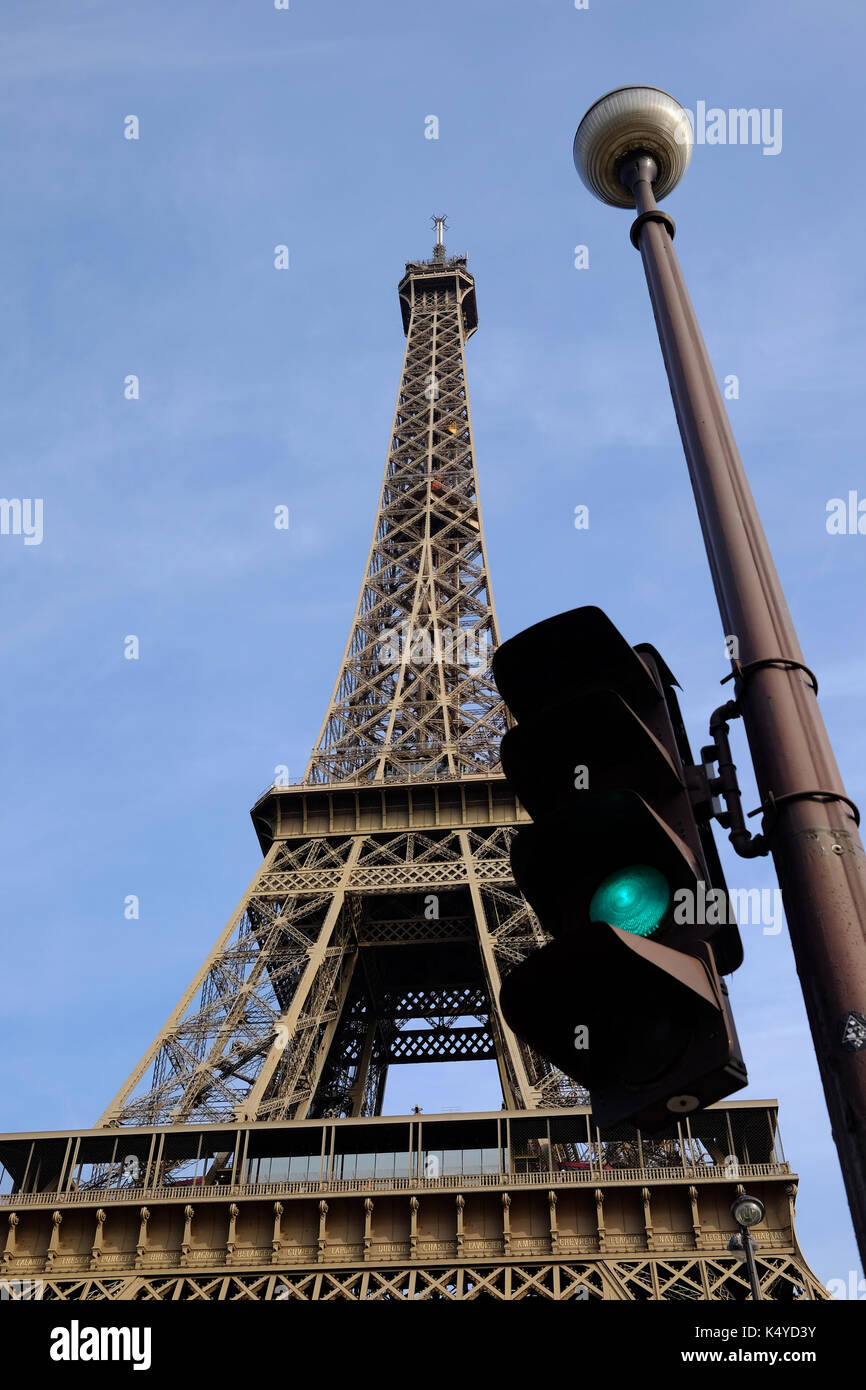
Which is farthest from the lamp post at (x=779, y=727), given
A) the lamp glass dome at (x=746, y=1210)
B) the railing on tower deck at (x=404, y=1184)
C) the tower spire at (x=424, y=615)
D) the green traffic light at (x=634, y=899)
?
the tower spire at (x=424, y=615)

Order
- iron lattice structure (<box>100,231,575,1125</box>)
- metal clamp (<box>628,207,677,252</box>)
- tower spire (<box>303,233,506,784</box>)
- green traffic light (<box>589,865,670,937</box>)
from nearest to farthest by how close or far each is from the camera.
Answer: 1. green traffic light (<box>589,865,670,937</box>)
2. metal clamp (<box>628,207,677,252</box>)
3. iron lattice structure (<box>100,231,575,1125</box>)
4. tower spire (<box>303,233,506,784</box>)

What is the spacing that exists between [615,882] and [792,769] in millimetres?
809

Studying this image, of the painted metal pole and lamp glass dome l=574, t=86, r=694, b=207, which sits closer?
the painted metal pole

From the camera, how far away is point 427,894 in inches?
1838

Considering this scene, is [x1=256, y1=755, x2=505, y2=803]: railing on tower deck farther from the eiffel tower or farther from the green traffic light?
the green traffic light

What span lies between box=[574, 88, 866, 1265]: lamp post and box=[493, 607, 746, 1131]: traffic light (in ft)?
1.07

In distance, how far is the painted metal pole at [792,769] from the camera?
4363mm

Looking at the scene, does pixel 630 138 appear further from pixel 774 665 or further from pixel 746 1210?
pixel 746 1210

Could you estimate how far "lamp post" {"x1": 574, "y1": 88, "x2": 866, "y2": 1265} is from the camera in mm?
4387

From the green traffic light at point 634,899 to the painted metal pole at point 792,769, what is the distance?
18.5 inches

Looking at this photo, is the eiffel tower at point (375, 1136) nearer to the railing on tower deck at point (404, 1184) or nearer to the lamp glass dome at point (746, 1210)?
the railing on tower deck at point (404, 1184)

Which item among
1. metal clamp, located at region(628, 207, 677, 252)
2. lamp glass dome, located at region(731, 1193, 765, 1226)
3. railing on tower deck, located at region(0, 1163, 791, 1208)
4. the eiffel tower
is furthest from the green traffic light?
railing on tower deck, located at region(0, 1163, 791, 1208)

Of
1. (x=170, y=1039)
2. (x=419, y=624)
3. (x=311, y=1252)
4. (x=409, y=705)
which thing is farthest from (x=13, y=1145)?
(x=419, y=624)

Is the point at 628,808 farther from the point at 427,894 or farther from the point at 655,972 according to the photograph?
the point at 427,894
